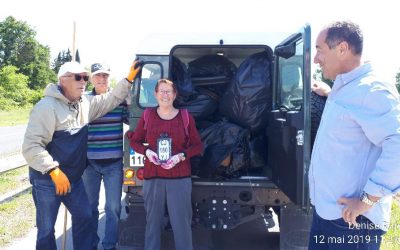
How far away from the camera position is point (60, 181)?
144 inches

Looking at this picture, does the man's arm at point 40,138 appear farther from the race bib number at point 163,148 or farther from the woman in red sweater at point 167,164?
the race bib number at point 163,148

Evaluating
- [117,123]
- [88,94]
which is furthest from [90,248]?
[88,94]

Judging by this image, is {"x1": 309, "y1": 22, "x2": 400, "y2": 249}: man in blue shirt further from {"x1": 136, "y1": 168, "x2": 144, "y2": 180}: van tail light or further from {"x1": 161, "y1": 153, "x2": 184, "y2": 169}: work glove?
{"x1": 136, "y1": 168, "x2": 144, "y2": 180}: van tail light

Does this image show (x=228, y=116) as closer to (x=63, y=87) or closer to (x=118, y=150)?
(x=118, y=150)

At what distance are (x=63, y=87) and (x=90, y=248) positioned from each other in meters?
1.56

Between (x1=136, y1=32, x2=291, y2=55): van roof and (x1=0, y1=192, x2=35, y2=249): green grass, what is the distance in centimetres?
279

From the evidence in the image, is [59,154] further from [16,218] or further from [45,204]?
[16,218]

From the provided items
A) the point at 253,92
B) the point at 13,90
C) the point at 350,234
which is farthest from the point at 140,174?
the point at 13,90

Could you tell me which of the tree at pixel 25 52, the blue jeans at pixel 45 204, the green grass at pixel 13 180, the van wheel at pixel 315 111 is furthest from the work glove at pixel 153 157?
the tree at pixel 25 52

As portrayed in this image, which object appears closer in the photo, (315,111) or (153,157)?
(315,111)

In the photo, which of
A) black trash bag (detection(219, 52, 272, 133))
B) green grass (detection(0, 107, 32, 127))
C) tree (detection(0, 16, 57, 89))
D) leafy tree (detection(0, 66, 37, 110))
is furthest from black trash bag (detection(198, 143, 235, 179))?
tree (detection(0, 16, 57, 89))

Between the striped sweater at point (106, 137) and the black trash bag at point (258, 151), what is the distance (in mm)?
1472

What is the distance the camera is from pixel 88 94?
191 inches

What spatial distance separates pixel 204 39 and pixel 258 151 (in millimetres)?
1413
